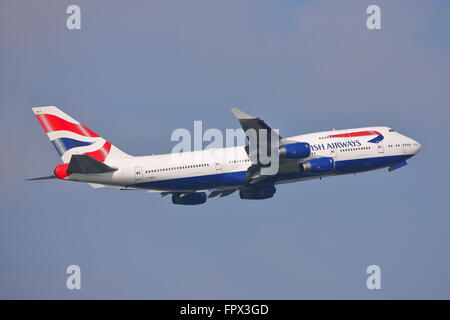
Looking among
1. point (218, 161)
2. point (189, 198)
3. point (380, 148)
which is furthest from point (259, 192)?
point (380, 148)

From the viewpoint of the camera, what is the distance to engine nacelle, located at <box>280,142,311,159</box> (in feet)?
266

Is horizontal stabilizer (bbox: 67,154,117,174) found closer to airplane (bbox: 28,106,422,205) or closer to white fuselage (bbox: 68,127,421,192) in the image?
airplane (bbox: 28,106,422,205)

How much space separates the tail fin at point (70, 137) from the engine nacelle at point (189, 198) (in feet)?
26.7

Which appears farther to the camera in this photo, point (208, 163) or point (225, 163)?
point (225, 163)

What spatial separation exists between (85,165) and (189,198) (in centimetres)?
1396

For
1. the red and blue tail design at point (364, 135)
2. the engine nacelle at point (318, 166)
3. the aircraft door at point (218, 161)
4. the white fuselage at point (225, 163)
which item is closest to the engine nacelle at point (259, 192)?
the white fuselage at point (225, 163)

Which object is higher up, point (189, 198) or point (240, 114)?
point (240, 114)

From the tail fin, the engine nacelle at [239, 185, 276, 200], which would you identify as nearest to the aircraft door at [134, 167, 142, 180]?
the tail fin

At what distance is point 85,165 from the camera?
77.2 m

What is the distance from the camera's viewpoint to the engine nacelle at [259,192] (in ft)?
280

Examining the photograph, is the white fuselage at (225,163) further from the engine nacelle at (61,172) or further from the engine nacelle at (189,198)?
the engine nacelle at (189,198)

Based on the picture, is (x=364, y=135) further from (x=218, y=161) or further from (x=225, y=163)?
(x=218, y=161)
